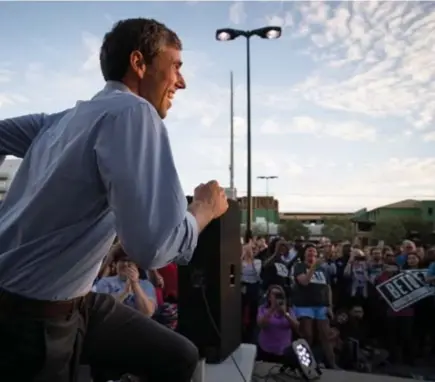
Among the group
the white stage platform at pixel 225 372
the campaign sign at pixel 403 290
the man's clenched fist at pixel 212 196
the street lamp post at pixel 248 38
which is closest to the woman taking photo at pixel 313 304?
the campaign sign at pixel 403 290

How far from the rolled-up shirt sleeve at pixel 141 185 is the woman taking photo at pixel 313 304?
16.8 feet

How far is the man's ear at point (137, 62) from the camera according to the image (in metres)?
1.12

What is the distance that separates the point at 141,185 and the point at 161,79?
0.34m

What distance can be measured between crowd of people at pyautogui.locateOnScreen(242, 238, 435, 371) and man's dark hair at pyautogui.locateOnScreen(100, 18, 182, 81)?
3825mm

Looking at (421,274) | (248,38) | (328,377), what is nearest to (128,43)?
(328,377)

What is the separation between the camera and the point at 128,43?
3.70ft

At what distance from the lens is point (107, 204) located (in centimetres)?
104

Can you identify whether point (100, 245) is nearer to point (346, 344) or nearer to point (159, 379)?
point (159, 379)

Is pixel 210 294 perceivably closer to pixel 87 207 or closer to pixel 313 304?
pixel 87 207

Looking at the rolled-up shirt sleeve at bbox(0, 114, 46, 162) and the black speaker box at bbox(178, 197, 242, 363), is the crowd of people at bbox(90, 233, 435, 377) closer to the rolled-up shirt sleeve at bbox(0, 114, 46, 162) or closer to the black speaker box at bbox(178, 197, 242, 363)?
the black speaker box at bbox(178, 197, 242, 363)

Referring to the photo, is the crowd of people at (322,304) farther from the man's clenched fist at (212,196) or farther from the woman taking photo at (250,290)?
the man's clenched fist at (212,196)

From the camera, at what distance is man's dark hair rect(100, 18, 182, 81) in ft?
3.70

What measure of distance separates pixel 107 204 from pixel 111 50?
38cm

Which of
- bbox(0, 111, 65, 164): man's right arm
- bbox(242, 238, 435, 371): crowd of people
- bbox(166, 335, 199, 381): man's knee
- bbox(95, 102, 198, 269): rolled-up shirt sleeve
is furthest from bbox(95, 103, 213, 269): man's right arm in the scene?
bbox(242, 238, 435, 371): crowd of people
